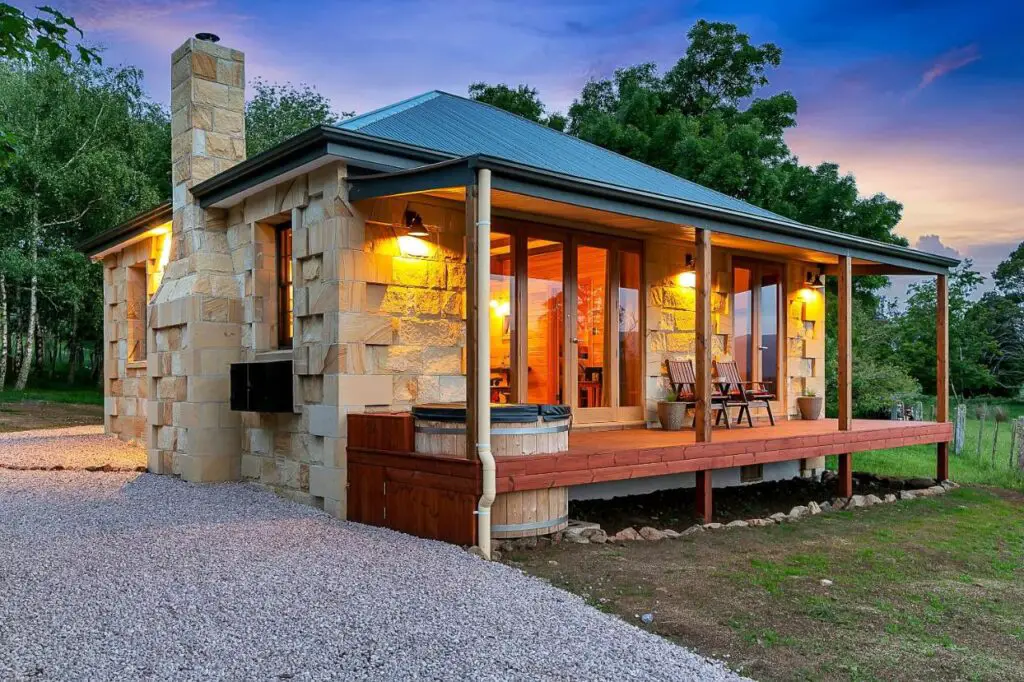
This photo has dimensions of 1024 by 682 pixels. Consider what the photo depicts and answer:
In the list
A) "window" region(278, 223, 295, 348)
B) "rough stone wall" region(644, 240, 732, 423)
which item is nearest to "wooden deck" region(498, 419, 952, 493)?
"rough stone wall" region(644, 240, 732, 423)

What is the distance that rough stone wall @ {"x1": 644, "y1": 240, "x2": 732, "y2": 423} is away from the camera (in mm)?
9125

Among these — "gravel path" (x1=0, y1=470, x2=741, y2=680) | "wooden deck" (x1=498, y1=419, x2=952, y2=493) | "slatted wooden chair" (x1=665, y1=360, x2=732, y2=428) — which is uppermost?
"slatted wooden chair" (x1=665, y1=360, x2=732, y2=428)

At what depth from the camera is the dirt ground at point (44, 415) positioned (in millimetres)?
14320

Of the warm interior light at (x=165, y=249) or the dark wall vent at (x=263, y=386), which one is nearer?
the dark wall vent at (x=263, y=386)

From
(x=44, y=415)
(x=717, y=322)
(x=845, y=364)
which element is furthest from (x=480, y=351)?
(x=44, y=415)

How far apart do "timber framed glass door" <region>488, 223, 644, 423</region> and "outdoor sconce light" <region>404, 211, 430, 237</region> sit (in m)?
1.22

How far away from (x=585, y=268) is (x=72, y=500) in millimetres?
5331

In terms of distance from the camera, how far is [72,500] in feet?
22.4

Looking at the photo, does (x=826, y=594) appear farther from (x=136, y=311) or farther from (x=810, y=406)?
(x=136, y=311)

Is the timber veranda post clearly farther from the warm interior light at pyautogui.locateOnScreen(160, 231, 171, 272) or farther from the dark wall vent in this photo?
the warm interior light at pyautogui.locateOnScreen(160, 231, 171, 272)

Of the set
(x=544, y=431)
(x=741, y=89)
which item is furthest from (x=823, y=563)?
(x=741, y=89)

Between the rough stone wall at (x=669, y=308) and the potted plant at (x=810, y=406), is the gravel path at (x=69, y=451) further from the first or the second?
the potted plant at (x=810, y=406)

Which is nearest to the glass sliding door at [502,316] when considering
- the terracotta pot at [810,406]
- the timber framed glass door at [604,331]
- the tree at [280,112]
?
the timber framed glass door at [604,331]

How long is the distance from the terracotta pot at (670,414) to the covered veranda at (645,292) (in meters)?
0.30
